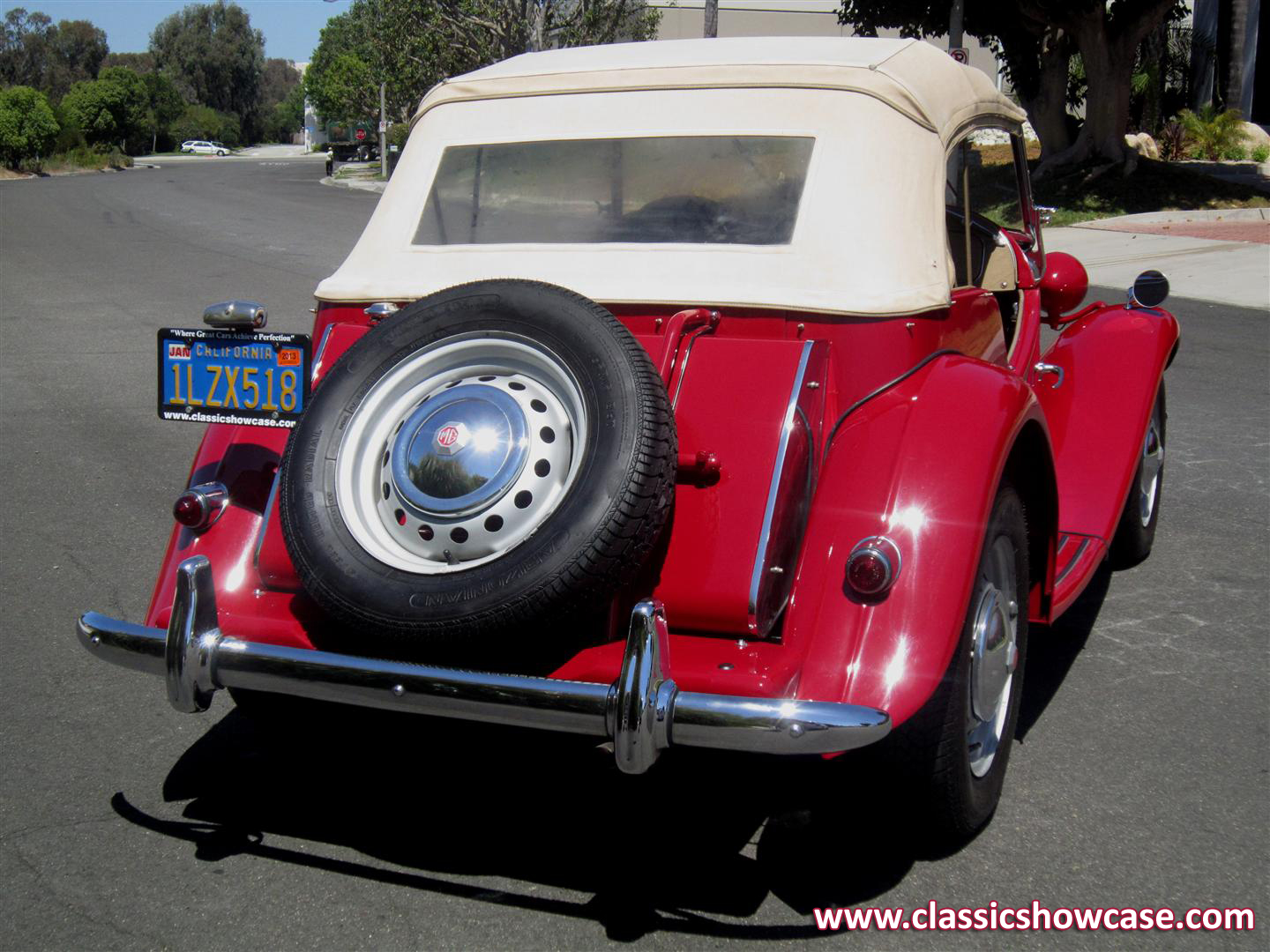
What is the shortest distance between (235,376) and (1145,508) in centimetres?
354

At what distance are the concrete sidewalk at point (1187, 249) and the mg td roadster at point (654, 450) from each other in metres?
9.31

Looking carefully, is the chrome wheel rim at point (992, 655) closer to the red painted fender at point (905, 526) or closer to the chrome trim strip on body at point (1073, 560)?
the red painted fender at point (905, 526)

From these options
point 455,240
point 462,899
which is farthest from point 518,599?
point 455,240

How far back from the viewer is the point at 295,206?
2836 centimetres

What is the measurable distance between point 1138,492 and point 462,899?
3.15 m

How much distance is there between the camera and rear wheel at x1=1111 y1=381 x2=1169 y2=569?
16.4 ft

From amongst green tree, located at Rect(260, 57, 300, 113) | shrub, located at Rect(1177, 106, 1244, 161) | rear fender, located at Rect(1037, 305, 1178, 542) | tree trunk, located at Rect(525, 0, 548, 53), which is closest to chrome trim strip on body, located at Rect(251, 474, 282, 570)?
rear fender, located at Rect(1037, 305, 1178, 542)

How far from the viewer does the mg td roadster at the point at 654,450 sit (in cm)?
268

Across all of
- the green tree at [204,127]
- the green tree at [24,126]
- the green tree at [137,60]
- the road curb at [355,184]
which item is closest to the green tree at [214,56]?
the green tree at [137,60]

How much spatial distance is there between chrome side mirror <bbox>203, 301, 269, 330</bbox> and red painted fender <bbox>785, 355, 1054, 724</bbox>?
1518mm

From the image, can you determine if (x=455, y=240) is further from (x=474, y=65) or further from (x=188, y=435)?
(x=474, y=65)

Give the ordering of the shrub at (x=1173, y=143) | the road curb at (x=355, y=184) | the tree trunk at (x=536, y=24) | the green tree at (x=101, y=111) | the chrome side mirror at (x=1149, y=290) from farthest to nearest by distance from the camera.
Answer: the green tree at (x=101, y=111)
the road curb at (x=355, y=184)
the tree trunk at (x=536, y=24)
the shrub at (x=1173, y=143)
the chrome side mirror at (x=1149, y=290)

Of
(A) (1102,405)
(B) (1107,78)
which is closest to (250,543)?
(A) (1102,405)

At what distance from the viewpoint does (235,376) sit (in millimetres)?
3393
